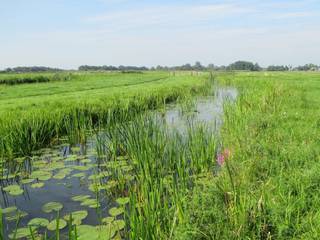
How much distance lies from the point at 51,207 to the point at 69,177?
1.61m

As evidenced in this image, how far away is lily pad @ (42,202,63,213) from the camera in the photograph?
5777 mm

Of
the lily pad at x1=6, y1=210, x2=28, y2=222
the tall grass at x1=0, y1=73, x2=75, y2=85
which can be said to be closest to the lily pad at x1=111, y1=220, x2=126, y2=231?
the lily pad at x1=6, y1=210, x2=28, y2=222

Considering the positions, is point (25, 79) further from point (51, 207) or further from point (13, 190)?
point (51, 207)

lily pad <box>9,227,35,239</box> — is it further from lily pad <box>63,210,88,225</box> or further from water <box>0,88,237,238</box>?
lily pad <box>63,210,88,225</box>

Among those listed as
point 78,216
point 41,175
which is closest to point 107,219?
point 78,216

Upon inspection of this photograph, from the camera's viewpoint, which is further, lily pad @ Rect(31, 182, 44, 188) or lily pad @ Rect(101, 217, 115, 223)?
lily pad @ Rect(31, 182, 44, 188)

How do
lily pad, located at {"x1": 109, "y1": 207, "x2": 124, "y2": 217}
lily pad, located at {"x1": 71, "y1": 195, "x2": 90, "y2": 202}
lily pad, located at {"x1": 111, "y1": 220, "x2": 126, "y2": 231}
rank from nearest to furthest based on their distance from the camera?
lily pad, located at {"x1": 111, "y1": 220, "x2": 126, "y2": 231} < lily pad, located at {"x1": 109, "y1": 207, "x2": 124, "y2": 217} < lily pad, located at {"x1": 71, "y1": 195, "x2": 90, "y2": 202}

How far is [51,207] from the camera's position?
588 centimetres

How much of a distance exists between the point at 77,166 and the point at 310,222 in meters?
5.25

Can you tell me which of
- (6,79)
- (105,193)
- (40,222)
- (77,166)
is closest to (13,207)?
(40,222)

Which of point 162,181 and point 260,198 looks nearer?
point 260,198

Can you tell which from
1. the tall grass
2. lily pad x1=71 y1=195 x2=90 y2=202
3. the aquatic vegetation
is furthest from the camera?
the tall grass

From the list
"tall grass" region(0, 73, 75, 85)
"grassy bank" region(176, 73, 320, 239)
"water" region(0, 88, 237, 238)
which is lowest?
"water" region(0, 88, 237, 238)

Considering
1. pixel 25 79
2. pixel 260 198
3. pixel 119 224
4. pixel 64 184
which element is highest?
pixel 25 79
